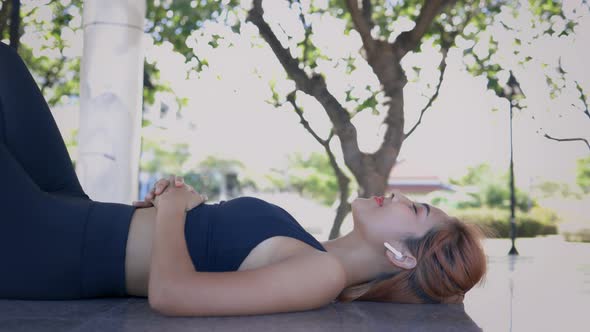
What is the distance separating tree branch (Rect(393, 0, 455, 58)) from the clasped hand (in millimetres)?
3806

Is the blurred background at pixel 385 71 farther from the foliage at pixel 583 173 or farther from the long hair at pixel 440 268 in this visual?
the long hair at pixel 440 268

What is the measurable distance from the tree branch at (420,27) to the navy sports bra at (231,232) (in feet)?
12.5

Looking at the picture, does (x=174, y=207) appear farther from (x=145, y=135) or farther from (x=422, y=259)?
(x=145, y=135)

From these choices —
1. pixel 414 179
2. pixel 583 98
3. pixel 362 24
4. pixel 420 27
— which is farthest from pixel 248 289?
pixel 414 179

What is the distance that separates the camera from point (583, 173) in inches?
402

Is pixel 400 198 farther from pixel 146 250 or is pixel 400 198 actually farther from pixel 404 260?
pixel 146 250

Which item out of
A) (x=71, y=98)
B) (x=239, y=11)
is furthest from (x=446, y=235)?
(x=71, y=98)

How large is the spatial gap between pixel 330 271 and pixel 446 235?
1.28ft

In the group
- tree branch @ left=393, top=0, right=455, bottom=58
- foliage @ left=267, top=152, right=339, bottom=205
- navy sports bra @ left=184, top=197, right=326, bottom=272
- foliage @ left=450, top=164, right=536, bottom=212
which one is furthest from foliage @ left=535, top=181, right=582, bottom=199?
navy sports bra @ left=184, top=197, right=326, bottom=272

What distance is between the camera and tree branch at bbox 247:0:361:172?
5.47 m

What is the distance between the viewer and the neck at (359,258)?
1.68 m

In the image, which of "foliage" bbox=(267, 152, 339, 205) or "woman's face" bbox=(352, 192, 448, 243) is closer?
"woman's face" bbox=(352, 192, 448, 243)

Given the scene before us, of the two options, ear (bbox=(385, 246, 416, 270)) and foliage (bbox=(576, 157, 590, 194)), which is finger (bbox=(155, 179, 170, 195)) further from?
foliage (bbox=(576, 157, 590, 194))

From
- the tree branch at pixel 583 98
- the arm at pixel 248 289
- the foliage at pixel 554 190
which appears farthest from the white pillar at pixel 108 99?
the foliage at pixel 554 190
